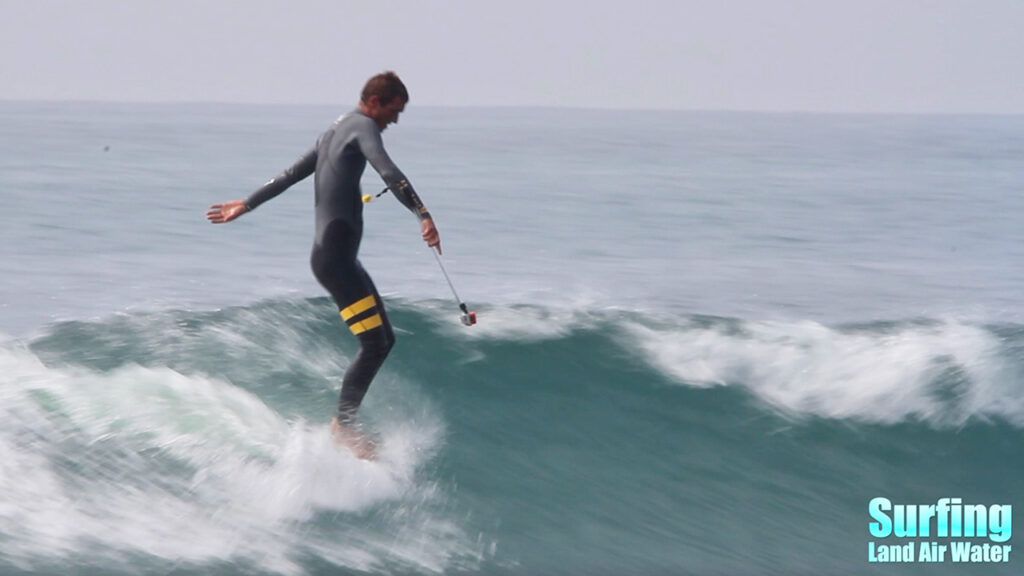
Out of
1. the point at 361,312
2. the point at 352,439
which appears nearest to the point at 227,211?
the point at 361,312

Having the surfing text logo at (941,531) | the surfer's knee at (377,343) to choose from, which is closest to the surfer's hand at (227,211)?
the surfer's knee at (377,343)

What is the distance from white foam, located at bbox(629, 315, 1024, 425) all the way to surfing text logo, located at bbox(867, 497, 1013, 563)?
841 millimetres

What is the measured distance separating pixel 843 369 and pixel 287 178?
437 centimetres

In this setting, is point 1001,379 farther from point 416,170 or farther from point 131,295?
point 416,170

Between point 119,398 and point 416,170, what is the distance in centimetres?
2264

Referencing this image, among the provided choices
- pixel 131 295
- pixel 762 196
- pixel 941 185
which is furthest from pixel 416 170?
pixel 131 295

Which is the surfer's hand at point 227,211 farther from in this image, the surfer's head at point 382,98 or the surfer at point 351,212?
the surfer's head at point 382,98

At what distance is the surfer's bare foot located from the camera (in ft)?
20.5

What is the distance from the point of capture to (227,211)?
638 cm

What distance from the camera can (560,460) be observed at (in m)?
7.23

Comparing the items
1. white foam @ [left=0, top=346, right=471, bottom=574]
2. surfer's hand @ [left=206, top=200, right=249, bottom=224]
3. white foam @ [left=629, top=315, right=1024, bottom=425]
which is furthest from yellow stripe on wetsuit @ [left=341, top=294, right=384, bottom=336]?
white foam @ [left=629, top=315, right=1024, bottom=425]

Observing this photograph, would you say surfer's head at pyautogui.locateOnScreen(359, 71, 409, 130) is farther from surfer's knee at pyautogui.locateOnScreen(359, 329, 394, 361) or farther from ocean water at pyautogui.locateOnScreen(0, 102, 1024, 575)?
ocean water at pyautogui.locateOnScreen(0, 102, 1024, 575)

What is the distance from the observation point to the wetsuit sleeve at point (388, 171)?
5844 millimetres

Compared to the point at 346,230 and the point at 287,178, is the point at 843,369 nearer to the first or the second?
the point at 346,230
